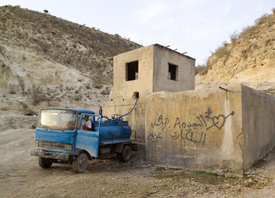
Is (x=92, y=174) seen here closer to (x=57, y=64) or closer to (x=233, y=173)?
(x=233, y=173)

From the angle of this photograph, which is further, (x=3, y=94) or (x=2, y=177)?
(x=3, y=94)

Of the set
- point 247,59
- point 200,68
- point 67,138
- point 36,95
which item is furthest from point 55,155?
point 200,68

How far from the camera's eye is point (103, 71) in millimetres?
32969

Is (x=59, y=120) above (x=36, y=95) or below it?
below

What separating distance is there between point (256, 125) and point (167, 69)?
19.8 ft

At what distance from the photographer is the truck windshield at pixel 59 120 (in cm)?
665

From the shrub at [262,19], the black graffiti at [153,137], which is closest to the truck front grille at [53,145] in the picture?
the black graffiti at [153,137]

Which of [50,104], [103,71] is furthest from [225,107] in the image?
[103,71]

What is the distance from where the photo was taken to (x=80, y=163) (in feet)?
21.6

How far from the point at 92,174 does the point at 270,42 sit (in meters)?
19.9

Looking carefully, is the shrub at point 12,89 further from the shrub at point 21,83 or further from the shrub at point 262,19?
the shrub at point 262,19

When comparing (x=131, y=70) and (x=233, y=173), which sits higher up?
(x=131, y=70)

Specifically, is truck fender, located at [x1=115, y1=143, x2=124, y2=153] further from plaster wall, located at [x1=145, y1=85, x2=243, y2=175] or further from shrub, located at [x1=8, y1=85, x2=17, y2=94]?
shrub, located at [x1=8, y1=85, x2=17, y2=94]

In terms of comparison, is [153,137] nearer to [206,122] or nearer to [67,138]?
[206,122]
